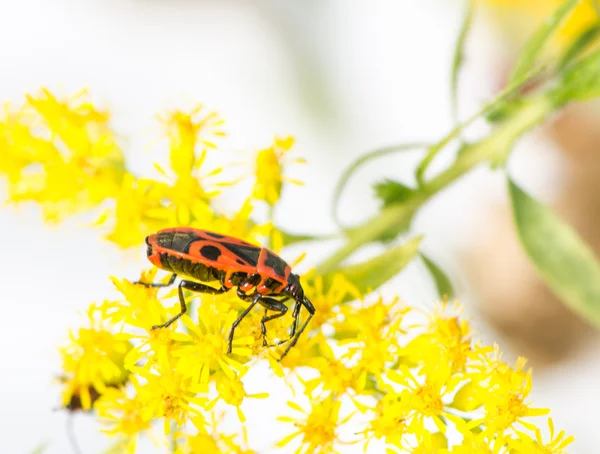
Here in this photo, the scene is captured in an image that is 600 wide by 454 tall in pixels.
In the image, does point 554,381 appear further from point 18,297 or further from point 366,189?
point 18,297

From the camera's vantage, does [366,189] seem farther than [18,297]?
Yes

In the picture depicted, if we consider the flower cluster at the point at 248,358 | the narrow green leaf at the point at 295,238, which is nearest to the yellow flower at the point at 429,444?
the flower cluster at the point at 248,358

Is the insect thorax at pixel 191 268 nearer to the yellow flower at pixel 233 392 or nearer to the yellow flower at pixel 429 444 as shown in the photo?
the yellow flower at pixel 233 392

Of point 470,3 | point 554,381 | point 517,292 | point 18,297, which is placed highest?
point 18,297

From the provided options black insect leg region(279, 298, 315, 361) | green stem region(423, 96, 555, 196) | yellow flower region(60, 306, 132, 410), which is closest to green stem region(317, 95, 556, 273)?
green stem region(423, 96, 555, 196)

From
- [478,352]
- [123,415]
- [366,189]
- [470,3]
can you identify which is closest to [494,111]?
[470,3]

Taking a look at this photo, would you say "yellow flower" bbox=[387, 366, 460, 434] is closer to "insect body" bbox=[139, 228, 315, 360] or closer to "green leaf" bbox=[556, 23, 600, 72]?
"insect body" bbox=[139, 228, 315, 360]

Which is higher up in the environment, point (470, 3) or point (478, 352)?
point (470, 3)
